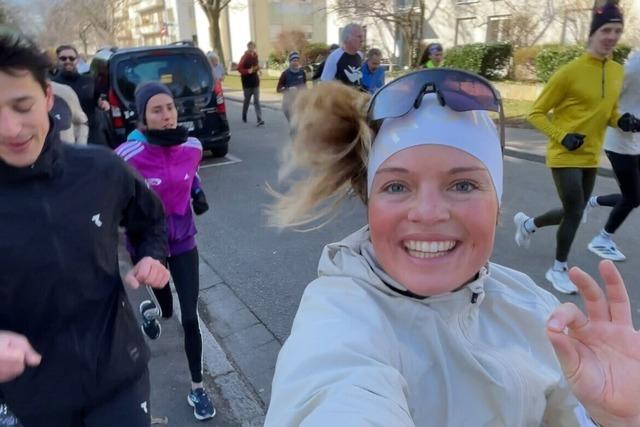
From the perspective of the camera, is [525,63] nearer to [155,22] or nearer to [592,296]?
[592,296]

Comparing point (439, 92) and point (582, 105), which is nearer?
point (439, 92)

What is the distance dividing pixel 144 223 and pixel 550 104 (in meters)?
3.28

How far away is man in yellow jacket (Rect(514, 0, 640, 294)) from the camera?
13.1 ft

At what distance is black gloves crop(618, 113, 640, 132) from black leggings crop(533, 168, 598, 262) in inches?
15.8

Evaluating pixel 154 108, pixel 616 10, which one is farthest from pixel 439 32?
pixel 154 108

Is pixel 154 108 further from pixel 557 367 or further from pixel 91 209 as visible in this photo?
pixel 557 367

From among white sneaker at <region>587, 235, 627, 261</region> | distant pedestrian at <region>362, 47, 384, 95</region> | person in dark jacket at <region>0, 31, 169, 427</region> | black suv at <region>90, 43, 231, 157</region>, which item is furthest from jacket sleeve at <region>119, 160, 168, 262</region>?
distant pedestrian at <region>362, 47, 384, 95</region>

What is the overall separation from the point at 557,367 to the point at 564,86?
3.22 metres

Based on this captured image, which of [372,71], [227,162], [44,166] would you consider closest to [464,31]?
[372,71]

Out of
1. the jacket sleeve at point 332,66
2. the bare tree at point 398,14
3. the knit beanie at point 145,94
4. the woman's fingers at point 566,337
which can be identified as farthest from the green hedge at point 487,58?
the woman's fingers at point 566,337

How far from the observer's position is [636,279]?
4223 mm

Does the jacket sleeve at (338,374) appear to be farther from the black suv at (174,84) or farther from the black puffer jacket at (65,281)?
the black suv at (174,84)

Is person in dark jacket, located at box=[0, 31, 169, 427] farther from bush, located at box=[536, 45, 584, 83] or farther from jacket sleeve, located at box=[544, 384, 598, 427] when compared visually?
bush, located at box=[536, 45, 584, 83]

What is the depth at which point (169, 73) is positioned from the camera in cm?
873
